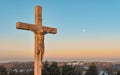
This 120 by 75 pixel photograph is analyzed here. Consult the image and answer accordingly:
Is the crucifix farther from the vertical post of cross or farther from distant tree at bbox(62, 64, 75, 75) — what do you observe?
distant tree at bbox(62, 64, 75, 75)

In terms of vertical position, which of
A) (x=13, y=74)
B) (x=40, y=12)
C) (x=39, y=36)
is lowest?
(x=13, y=74)

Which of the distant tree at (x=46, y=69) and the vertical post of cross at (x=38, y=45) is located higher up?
the vertical post of cross at (x=38, y=45)

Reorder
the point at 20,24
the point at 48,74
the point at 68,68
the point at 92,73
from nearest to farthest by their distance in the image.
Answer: the point at 20,24, the point at 48,74, the point at 68,68, the point at 92,73

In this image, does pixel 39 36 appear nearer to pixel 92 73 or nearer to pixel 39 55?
pixel 39 55

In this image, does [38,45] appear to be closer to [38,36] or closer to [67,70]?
[38,36]

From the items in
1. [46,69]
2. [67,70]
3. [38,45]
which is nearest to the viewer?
Answer: [38,45]

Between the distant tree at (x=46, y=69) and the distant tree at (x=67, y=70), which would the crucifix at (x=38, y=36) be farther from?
the distant tree at (x=67, y=70)

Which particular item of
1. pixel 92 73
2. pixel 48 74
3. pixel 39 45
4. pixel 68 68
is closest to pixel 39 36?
pixel 39 45

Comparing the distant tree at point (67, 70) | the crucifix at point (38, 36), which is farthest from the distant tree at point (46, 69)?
the crucifix at point (38, 36)

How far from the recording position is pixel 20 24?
446cm

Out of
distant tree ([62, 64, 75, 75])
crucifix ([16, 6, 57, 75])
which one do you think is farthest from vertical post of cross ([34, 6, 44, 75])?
distant tree ([62, 64, 75, 75])

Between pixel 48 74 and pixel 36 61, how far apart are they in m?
19.1

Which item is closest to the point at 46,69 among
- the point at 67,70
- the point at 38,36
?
the point at 67,70

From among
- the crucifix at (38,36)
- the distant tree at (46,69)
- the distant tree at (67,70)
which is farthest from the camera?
the distant tree at (67,70)
